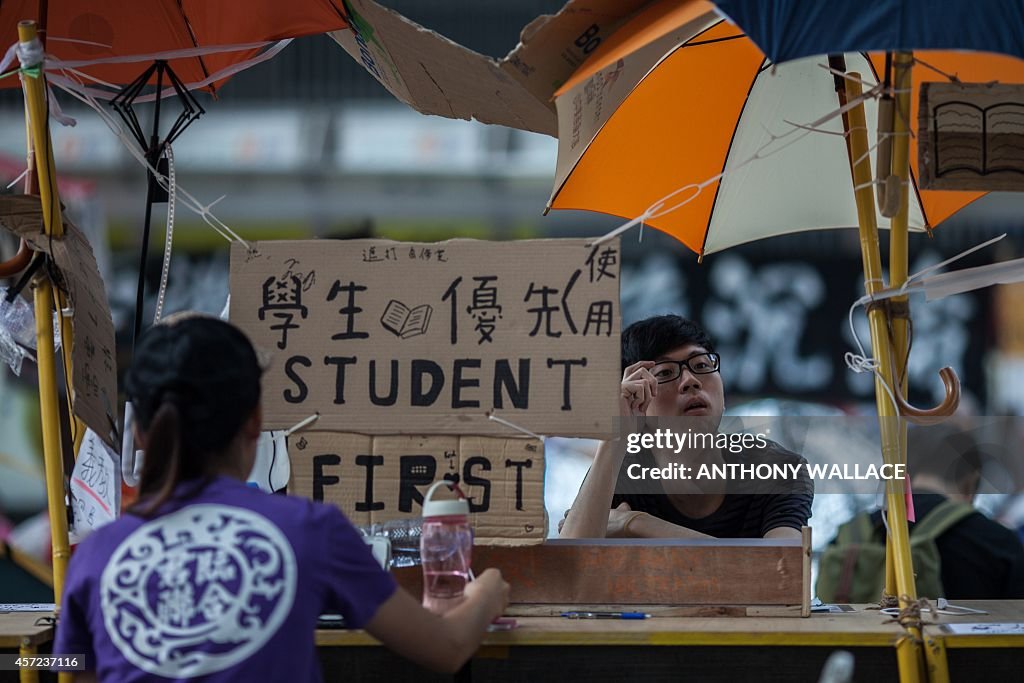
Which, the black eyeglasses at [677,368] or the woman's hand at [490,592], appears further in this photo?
the black eyeglasses at [677,368]

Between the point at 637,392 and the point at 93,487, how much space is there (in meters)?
1.45

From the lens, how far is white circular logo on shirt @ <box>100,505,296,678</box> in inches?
67.2

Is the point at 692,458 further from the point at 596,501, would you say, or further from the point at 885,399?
the point at 885,399

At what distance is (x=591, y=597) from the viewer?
2.48 metres

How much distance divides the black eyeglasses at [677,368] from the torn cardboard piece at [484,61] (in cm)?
77

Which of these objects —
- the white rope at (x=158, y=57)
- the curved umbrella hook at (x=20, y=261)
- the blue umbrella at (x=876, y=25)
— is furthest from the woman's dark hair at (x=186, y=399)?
the white rope at (x=158, y=57)

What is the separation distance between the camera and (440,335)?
256cm

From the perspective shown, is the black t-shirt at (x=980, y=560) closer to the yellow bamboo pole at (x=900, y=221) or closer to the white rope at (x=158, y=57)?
the yellow bamboo pole at (x=900, y=221)

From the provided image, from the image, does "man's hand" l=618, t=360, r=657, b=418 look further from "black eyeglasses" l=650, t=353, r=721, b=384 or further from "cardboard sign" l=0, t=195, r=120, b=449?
"cardboard sign" l=0, t=195, r=120, b=449

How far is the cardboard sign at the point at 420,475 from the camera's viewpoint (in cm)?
249

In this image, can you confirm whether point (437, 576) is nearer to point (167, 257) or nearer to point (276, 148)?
point (167, 257)

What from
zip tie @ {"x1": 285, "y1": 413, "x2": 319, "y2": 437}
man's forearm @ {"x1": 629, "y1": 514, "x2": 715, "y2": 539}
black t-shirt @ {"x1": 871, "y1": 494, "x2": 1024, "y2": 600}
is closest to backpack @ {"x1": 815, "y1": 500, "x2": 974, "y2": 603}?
black t-shirt @ {"x1": 871, "y1": 494, "x2": 1024, "y2": 600}

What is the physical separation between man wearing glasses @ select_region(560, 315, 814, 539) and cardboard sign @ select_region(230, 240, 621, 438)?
2.22 ft

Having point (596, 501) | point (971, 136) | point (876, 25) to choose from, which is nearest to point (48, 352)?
point (596, 501)
